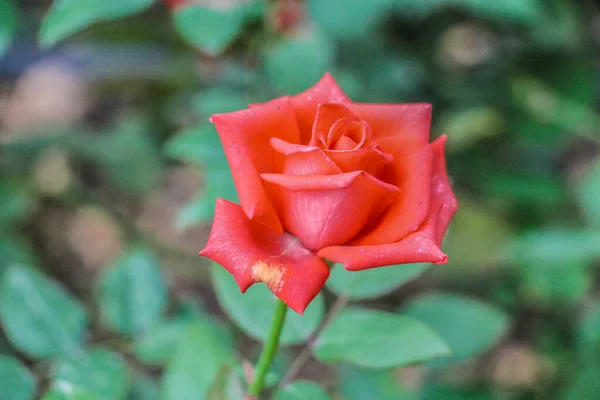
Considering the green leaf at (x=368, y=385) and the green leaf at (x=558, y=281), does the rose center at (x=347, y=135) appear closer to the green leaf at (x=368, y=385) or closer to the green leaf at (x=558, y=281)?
the green leaf at (x=368, y=385)

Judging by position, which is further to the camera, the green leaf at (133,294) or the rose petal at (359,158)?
the green leaf at (133,294)

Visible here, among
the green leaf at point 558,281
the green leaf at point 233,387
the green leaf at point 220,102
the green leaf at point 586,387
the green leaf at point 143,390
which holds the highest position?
the green leaf at point 220,102

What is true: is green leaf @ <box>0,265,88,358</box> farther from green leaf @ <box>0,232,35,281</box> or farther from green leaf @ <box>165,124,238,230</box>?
green leaf @ <box>0,232,35,281</box>

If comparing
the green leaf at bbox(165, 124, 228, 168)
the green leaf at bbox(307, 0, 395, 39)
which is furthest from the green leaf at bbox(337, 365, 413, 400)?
the green leaf at bbox(307, 0, 395, 39)

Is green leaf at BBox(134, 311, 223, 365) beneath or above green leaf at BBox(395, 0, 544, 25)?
beneath

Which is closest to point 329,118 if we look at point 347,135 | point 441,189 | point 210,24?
point 347,135

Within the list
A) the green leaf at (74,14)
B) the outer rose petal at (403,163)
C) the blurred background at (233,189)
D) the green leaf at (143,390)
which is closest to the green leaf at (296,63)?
the blurred background at (233,189)
